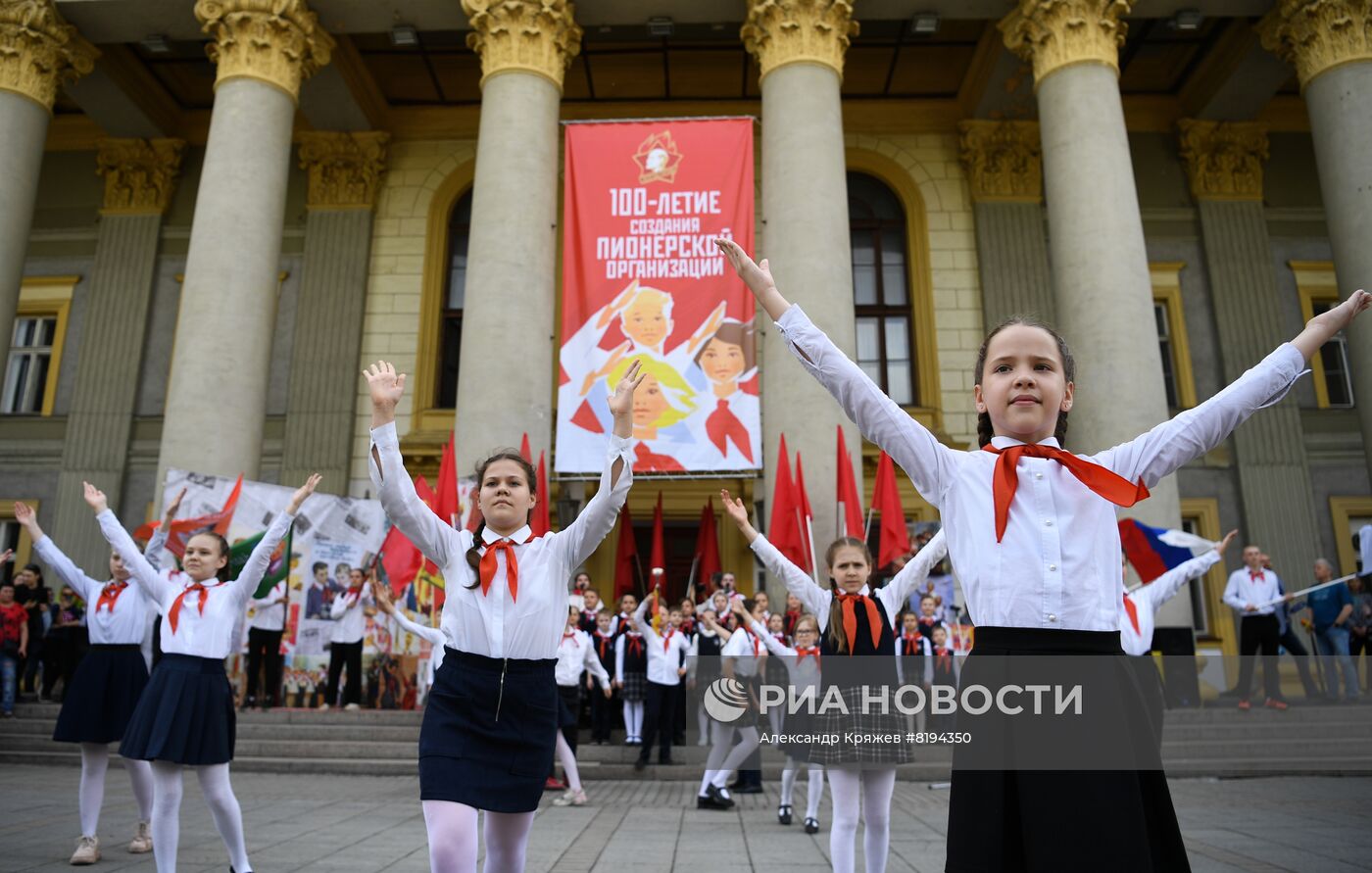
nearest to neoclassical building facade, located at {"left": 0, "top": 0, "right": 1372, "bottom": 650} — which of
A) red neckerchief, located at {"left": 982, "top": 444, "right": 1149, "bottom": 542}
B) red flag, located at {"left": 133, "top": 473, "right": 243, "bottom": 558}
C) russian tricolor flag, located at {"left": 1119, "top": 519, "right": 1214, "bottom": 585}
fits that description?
red flag, located at {"left": 133, "top": 473, "right": 243, "bottom": 558}

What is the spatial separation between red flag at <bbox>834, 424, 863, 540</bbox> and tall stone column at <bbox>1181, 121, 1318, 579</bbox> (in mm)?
11327

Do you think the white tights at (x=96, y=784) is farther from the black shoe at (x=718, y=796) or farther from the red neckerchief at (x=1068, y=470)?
the red neckerchief at (x=1068, y=470)

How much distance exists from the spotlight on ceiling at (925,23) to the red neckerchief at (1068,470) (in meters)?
17.3

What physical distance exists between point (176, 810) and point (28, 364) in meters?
20.8

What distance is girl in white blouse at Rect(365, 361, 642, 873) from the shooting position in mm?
3512

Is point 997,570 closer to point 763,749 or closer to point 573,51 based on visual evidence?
point 763,749

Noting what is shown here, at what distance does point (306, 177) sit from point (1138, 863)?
2347cm

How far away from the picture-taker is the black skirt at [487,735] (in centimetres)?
351

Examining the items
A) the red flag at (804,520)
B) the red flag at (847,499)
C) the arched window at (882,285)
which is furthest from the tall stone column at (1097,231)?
the arched window at (882,285)

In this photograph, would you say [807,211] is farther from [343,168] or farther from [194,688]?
[343,168]

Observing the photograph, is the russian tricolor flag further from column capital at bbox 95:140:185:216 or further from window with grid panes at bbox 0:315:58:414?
window with grid panes at bbox 0:315:58:414

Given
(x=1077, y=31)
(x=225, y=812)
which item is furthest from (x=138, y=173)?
(x=225, y=812)

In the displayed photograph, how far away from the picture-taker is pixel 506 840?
3648 mm

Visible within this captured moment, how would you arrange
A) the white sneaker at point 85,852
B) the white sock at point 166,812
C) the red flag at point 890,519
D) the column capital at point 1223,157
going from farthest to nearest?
1. the column capital at point 1223,157
2. the red flag at point 890,519
3. the white sneaker at point 85,852
4. the white sock at point 166,812
